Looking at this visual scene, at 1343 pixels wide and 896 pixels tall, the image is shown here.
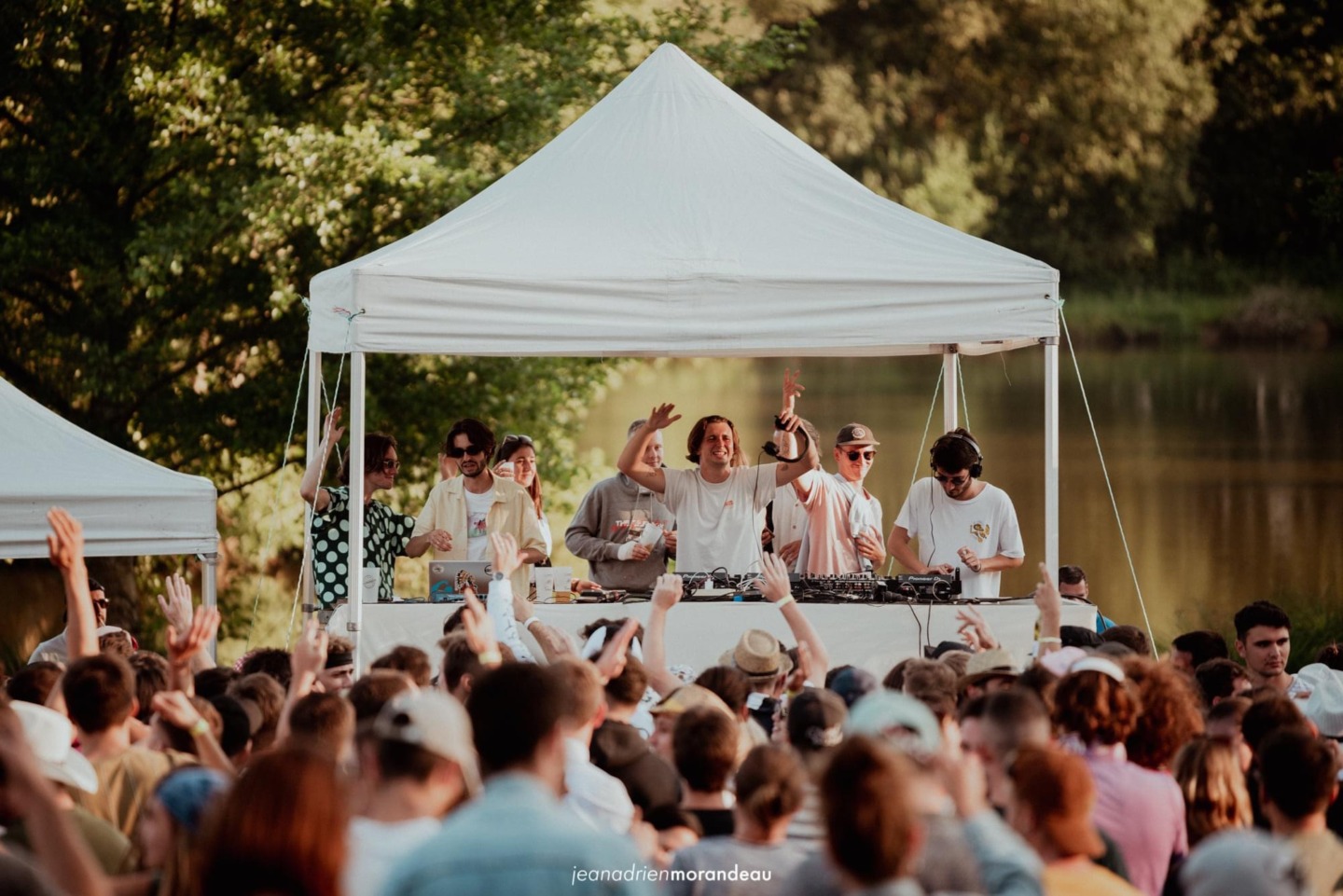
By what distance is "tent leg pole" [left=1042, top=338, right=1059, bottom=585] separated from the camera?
23.4 feet

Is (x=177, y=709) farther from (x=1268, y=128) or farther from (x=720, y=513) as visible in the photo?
(x=1268, y=128)

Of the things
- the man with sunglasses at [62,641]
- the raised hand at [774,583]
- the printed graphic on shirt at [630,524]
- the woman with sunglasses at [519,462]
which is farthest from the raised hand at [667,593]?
the woman with sunglasses at [519,462]

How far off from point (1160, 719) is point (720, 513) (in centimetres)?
394

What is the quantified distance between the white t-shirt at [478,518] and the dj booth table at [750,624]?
0.95 metres

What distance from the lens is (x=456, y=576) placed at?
24.1 feet

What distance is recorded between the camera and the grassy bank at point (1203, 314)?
2909 centimetres

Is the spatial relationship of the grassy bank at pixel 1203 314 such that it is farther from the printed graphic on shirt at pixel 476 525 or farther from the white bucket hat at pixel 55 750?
the white bucket hat at pixel 55 750

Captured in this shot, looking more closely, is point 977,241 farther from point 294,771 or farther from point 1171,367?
point 1171,367

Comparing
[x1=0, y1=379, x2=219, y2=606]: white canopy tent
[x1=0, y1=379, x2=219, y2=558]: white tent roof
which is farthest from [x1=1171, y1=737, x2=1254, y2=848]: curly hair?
[x1=0, y1=379, x2=219, y2=558]: white tent roof

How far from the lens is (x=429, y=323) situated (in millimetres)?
7047

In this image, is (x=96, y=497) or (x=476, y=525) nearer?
(x=96, y=497)

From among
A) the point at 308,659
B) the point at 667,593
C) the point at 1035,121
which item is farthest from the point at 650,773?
the point at 1035,121

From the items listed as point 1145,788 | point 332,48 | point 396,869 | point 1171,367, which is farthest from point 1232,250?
point 396,869

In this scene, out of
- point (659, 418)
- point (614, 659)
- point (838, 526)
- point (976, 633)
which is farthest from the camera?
point (838, 526)
